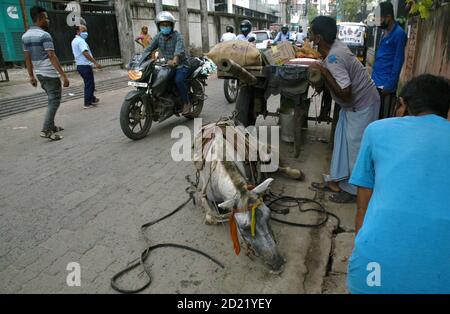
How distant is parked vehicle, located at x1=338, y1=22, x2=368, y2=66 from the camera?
49.2 ft

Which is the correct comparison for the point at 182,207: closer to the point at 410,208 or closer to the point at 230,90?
the point at 410,208

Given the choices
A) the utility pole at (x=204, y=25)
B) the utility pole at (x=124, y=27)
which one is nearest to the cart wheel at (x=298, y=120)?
the utility pole at (x=124, y=27)

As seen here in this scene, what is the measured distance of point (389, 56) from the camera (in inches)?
182

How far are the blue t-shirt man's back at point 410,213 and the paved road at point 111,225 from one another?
1.09 metres

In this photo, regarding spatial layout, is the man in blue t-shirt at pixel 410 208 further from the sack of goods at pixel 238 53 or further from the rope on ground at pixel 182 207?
the sack of goods at pixel 238 53

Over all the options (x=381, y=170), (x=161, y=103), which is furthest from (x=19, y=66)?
(x=381, y=170)

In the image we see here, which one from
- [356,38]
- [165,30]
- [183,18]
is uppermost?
[183,18]

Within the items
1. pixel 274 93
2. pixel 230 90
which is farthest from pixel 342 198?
pixel 230 90

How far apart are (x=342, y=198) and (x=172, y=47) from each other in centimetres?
410

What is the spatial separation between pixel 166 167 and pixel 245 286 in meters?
2.56

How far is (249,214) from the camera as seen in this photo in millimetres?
2379

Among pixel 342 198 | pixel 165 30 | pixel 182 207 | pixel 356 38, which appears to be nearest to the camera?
pixel 182 207

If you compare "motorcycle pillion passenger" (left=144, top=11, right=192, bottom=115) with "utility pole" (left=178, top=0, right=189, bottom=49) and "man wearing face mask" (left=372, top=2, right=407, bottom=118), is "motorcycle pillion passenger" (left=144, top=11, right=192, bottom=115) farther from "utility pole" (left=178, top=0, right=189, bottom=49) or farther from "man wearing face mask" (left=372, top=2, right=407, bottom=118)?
"utility pole" (left=178, top=0, right=189, bottom=49)
